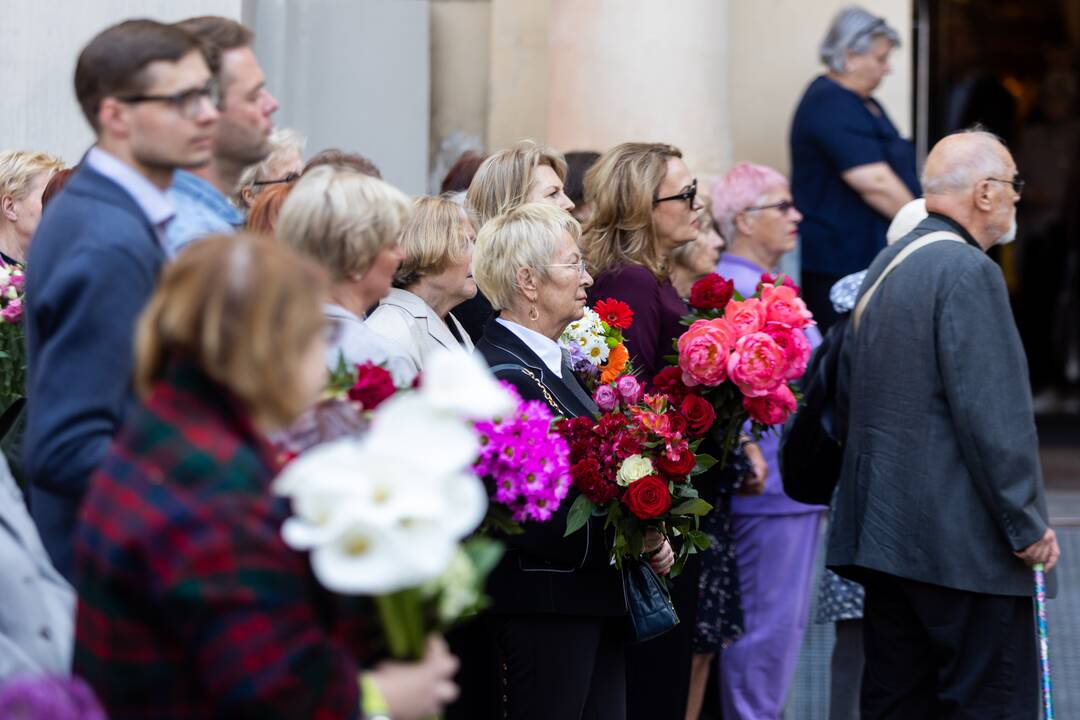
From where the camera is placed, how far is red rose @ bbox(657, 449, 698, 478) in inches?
164

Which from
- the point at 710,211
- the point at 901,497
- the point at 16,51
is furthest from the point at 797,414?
the point at 16,51

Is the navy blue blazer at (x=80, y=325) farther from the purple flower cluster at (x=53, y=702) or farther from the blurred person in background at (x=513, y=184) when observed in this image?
the blurred person in background at (x=513, y=184)

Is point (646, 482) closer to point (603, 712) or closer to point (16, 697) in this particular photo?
point (603, 712)

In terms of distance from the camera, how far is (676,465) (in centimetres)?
418

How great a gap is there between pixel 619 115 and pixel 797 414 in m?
2.55

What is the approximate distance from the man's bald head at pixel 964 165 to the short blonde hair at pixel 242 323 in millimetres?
3154

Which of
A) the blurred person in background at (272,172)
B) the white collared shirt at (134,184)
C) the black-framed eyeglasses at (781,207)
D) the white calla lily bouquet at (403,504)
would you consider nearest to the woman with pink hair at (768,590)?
the black-framed eyeglasses at (781,207)

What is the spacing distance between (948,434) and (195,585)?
10.1 feet

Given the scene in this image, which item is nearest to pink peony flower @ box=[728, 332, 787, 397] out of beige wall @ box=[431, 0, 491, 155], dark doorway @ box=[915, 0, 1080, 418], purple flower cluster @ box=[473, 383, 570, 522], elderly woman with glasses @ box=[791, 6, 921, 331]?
purple flower cluster @ box=[473, 383, 570, 522]

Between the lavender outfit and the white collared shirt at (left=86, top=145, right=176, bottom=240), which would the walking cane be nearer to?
the lavender outfit

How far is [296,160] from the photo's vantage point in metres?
5.14

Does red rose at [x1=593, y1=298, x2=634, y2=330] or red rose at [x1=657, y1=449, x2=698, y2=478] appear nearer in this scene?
red rose at [x1=657, y1=449, x2=698, y2=478]

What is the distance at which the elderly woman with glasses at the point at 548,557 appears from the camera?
4145 mm

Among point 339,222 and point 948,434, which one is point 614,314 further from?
point 339,222
